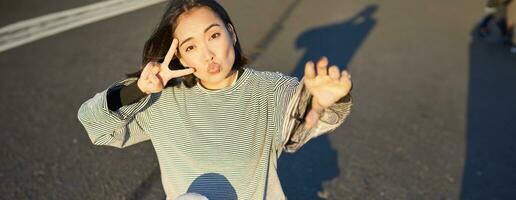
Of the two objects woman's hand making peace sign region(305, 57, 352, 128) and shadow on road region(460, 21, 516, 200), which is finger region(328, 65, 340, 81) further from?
shadow on road region(460, 21, 516, 200)

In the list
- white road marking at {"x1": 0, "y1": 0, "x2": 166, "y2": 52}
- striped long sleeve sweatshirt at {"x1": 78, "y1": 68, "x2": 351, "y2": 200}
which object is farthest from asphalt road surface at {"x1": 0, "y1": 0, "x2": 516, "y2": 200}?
striped long sleeve sweatshirt at {"x1": 78, "y1": 68, "x2": 351, "y2": 200}

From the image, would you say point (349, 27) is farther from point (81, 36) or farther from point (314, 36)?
point (81, 36)

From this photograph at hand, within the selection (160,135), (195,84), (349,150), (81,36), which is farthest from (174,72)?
(81,36)

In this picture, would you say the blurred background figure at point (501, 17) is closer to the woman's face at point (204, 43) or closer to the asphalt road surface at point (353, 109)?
the asphalt road surface at point (353, 109)

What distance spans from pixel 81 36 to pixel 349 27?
343 centimetres

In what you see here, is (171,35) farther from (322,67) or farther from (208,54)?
(322,67)

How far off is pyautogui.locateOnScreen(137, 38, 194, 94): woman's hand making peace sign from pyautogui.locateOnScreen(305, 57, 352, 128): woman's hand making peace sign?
456 mm

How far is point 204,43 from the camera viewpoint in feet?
5.61

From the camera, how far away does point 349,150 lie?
12.5ft

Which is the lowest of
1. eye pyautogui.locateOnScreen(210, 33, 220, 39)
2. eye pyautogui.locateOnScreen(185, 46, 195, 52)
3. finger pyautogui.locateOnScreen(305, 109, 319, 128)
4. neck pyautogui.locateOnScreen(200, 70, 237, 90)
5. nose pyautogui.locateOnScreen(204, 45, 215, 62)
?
finger pyautogui.locateOnScreen(305, 109, 319, 128)

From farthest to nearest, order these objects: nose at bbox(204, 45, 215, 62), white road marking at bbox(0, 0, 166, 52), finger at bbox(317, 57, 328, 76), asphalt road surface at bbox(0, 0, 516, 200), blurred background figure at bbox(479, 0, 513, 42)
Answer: blurred background figure at bbox(479, 0, 513, 42)
white road marking at bbox(0, 0, 166, 52)
asphalt road surface at bbox(0, 0, 516, 200)
nose at bbox(204, 45, 215, 62)
finger at bbox(317, 57, 328, 76)

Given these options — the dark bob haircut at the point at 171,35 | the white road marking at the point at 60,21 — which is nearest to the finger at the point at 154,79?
the dark bob haircut at the point at 171,35

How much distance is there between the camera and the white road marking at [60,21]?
18.4ft

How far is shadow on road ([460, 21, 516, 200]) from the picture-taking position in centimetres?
354
